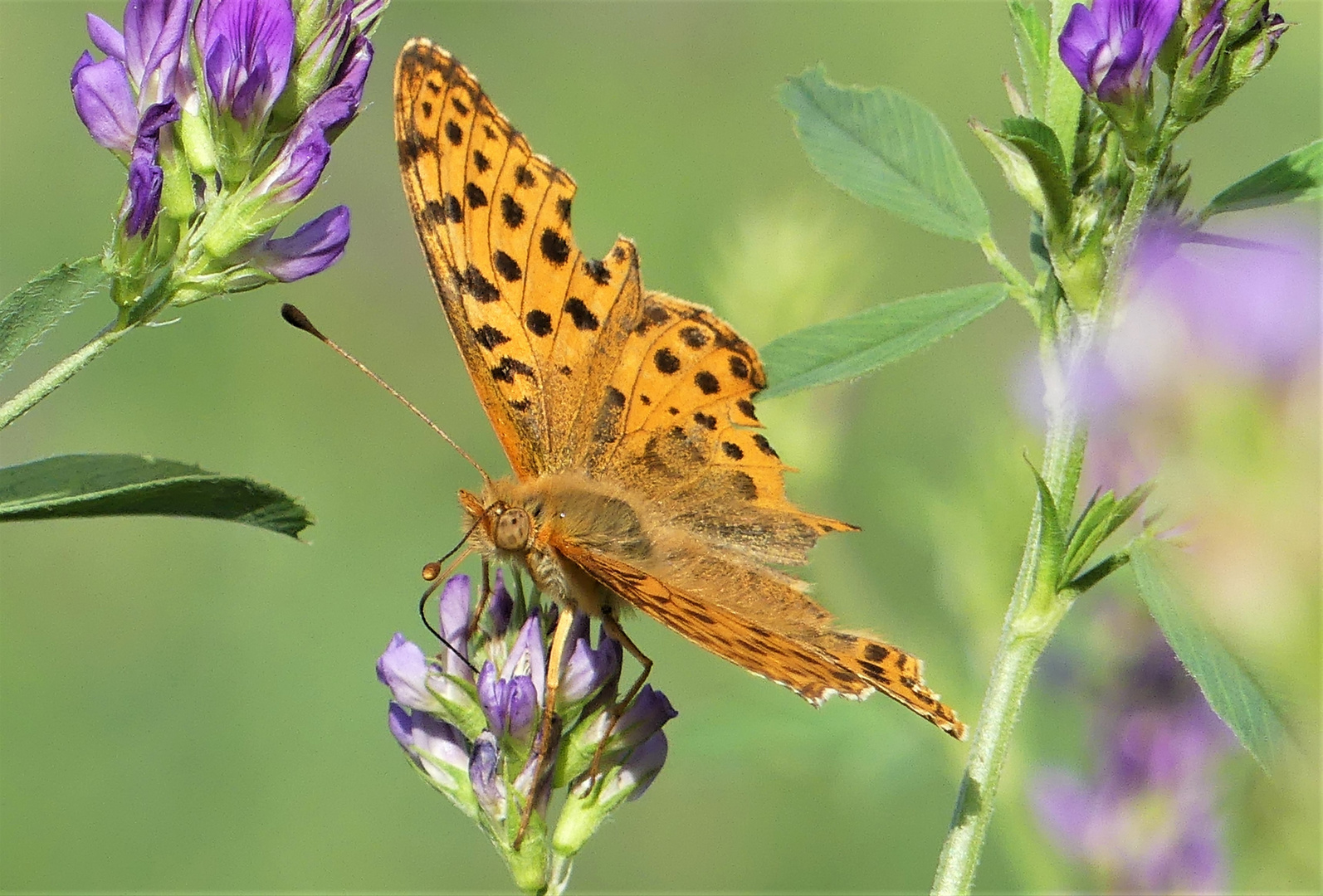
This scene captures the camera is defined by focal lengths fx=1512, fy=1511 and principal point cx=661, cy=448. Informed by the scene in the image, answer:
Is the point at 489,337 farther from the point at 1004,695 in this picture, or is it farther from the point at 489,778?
the point at 1004,695

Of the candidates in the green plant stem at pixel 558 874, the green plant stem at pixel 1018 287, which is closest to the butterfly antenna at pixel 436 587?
the green plant stem at pixel 558 874

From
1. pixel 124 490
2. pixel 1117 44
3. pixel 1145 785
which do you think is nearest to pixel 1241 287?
pixel 1117 44

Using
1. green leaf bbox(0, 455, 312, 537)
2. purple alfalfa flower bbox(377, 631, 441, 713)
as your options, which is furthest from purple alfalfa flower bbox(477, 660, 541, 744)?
green leaf bbox(0, 455, 312, 537)

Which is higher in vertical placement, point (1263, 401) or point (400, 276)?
point (400, 276)

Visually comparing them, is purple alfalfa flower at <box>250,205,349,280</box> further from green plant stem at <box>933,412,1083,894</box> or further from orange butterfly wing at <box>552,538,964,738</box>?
green plant stem at <box>933,412,1083,894</box>

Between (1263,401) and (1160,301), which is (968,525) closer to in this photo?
(1160,301)

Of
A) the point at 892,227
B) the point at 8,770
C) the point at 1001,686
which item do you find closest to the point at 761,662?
the point at 1001,686
